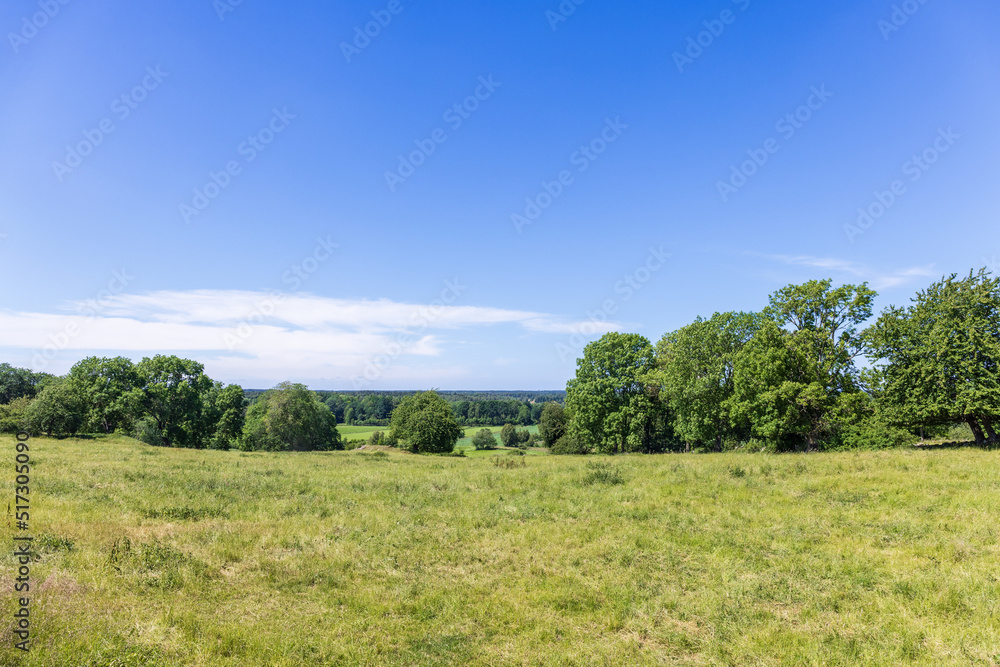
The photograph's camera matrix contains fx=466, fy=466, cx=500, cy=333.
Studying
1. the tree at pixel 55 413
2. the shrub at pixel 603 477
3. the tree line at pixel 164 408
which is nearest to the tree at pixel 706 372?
the shrub at pixel 603 477

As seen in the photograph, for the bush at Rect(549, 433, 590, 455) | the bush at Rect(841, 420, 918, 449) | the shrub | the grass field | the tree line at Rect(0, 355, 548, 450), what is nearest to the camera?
the grass field

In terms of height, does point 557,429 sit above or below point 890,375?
below

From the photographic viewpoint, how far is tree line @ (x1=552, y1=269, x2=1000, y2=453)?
30422 millimetres

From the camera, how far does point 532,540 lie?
1309cm

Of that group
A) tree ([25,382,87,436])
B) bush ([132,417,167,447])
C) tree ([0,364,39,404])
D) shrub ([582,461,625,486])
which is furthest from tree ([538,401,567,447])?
tree ([0,364,39,404])

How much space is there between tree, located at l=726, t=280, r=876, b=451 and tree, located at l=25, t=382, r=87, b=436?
2519 inches

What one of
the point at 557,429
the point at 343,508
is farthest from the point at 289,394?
the point at 343,508

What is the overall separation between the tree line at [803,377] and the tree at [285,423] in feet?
121

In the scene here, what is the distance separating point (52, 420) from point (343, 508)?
157 ft

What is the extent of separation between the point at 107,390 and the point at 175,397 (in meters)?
6.80

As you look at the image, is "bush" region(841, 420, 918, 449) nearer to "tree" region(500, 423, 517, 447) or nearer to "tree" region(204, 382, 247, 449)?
"tree" region(204, 382, 247, 449)

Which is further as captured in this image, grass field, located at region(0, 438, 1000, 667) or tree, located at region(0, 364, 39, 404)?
tree, located at region(0, 364, 39, 404)

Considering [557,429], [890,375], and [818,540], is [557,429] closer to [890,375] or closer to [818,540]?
[890,375]

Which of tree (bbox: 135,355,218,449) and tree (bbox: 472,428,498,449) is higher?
tree (bbox: 135,355,218,449)
